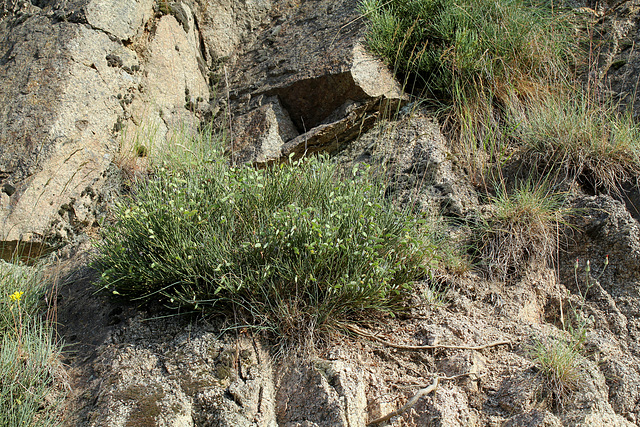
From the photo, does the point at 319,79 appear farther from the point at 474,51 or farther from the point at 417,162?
the point at 474,51

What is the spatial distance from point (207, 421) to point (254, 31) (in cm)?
397

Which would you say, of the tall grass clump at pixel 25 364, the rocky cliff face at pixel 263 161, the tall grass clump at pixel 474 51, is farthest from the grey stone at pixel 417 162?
the tall grass clump at pixel 25 364

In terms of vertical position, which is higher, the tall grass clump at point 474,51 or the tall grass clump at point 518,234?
the tall grass clump at point 474,51

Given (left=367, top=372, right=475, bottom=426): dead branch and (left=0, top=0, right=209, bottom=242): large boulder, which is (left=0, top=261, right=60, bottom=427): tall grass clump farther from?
(left=367, top=372, right=475, bottom=426): dead branch

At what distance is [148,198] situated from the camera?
120 inches

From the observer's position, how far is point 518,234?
3230 mm

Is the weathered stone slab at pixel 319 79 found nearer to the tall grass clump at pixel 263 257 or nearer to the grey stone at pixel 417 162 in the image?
the grey stone at pixel 417 162

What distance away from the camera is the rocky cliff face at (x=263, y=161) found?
8.13ft

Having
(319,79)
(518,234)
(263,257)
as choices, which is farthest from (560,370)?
(319,79)

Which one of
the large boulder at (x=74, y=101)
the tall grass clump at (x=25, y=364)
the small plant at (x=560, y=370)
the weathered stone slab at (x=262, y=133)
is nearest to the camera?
the tall grass clump at (x=25, y=364)

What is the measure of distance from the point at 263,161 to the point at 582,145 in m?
2.24

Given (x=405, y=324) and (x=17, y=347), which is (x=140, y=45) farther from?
(x=405, y=324)

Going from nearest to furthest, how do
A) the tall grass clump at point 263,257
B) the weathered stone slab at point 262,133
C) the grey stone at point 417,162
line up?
→ the tall grass clump at point 263,257
the grey stone at point 417,162
the weathered stone slab at point 262,133

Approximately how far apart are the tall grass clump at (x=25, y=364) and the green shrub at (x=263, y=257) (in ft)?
1.34
